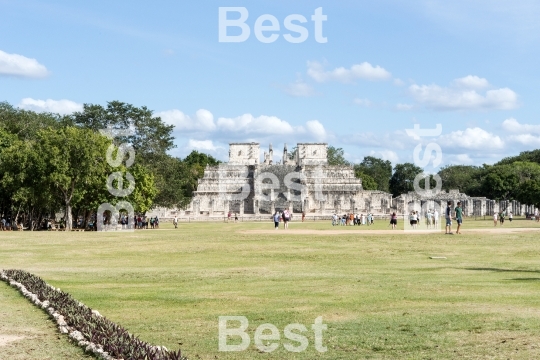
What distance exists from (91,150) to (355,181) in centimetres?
7628

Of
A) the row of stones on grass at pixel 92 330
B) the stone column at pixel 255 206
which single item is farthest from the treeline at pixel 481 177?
the row of stones on grass at pixel 92 330

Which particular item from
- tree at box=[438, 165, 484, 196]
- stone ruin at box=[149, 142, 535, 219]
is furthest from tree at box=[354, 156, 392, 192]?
stone ruin at box=[149, 142, 535, 219]

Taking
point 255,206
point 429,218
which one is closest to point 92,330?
point 429,218

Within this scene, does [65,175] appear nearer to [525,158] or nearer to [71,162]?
[71,162]

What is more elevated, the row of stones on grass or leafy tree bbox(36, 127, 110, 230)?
leafy tree bbox(36, 127, 110, 230)

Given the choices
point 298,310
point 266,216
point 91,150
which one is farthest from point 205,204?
point 298,310

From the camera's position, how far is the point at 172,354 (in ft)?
33.5

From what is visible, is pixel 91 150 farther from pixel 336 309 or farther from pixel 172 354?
pixel 172 354

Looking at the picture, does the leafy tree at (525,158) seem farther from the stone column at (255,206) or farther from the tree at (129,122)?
the tree at (129,122)

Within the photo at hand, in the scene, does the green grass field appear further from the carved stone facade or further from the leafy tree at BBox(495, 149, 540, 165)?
the leafy tree at BBox(495, 149, 540, 165)

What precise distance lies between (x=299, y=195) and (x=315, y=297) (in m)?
114

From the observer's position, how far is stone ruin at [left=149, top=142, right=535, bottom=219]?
128 meters

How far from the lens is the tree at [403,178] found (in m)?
187

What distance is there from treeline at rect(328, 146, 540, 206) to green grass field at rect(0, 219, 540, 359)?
265ft
